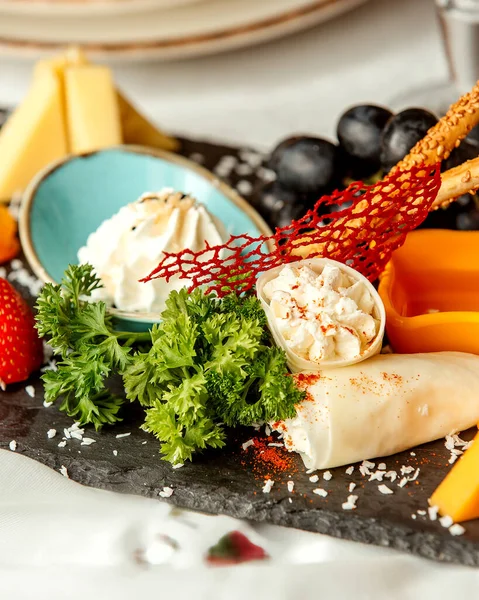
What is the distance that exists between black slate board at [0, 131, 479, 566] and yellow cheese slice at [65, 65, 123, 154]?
2.92ft

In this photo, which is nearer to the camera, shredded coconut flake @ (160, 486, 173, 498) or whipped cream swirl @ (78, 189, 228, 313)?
shredded coconut flake @ (160, 486, 173, 498)

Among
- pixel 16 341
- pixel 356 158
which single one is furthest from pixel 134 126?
pixel 16 341

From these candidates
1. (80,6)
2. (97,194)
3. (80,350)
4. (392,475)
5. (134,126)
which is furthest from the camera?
(80,6)

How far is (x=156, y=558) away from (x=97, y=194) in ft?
3.04

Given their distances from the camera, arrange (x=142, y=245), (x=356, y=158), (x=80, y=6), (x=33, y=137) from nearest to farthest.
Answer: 1. (x=142, y=245)
2. (x=356, y=158)
3. (x=33, y=137)
4. (x=80, y=6)

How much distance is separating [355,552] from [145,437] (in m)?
0.38

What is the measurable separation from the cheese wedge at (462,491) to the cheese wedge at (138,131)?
1.37 meters

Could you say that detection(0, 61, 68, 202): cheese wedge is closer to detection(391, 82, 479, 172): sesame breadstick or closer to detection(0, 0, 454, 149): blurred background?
detection(0, 0, 454, 149): blurred background

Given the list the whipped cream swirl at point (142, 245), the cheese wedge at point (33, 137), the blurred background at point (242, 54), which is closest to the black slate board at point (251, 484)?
the whipped cream swirl at point (142, 245)

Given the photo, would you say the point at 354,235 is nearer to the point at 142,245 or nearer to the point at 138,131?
the point at 142,245

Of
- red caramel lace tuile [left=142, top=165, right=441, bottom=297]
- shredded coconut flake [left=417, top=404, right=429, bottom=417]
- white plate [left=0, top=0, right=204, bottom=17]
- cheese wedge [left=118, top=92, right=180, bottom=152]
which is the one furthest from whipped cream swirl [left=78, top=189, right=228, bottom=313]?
white plate [left=0, top=0, right=204, bottom=17]

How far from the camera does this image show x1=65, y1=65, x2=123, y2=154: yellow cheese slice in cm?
204

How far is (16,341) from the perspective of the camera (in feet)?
4.64

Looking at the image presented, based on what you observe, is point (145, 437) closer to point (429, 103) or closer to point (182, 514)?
point (182, 514)
